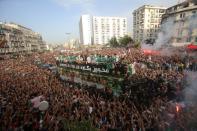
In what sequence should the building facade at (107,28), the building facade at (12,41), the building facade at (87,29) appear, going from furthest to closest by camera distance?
the building facade at (87,29) → the building facade at (107,28) → the building facade at (12,41)

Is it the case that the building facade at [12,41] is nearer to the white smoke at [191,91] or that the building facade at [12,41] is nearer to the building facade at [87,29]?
the white smoke at [191,91]

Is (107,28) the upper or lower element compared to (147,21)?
upper

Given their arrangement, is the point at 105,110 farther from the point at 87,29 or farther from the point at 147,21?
the point at 87,29

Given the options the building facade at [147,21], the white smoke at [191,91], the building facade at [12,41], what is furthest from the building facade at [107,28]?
the white smoke at [191,91]

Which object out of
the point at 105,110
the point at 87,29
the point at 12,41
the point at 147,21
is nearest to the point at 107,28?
the point at 87,29

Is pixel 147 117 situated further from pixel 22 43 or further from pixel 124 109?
pixel 22 43

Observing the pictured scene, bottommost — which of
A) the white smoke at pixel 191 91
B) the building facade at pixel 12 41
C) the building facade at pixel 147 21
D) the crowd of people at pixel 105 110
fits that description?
the crowd of people at pixel 105 110

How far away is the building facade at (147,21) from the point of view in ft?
252

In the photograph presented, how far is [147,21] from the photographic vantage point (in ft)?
253

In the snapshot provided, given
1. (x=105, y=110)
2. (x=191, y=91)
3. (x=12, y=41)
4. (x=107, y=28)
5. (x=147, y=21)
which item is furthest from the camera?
(x=107, y=28)

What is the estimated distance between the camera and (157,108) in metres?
8.77

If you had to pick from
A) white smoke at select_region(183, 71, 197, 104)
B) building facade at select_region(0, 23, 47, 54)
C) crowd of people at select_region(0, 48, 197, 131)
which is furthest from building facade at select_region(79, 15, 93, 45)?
crowd of people at select_region(0, 48, 197, 131)

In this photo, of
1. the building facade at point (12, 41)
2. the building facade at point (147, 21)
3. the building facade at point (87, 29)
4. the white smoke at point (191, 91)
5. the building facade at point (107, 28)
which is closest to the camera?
the white smoke at point (191, 91)

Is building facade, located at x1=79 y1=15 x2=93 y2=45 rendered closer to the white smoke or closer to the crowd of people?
the white smoke
